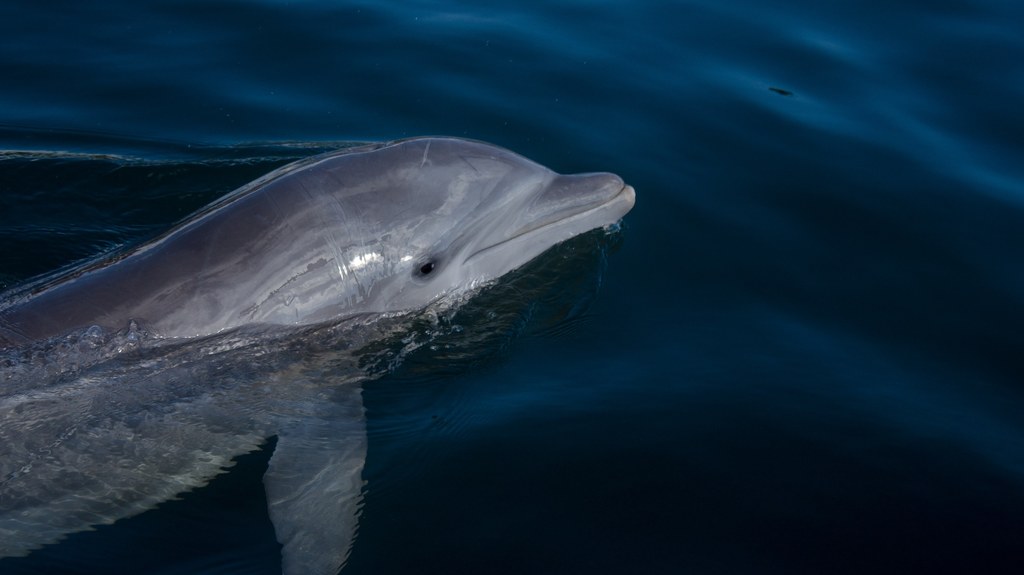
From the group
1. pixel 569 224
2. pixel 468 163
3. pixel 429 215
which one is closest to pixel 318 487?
pixel 429 215

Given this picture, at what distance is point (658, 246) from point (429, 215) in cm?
239

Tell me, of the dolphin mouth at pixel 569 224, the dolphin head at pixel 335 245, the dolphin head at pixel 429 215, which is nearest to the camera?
the dolphin head at pixel 335 245

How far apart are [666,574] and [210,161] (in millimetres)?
6296

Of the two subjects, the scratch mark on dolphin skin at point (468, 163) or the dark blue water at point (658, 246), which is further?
the scratch mark on dolphin skin at point (468, 163)

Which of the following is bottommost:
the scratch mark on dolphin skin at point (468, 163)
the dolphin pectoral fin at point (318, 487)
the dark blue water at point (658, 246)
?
the dolphin pectoral fin at point (318, 487)

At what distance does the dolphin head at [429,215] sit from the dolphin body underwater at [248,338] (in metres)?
0.01

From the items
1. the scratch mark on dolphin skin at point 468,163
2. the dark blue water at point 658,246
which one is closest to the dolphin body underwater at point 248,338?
the scratch mark on dolphin skin at point 468,163

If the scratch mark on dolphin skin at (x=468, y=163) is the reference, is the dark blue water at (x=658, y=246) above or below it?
below

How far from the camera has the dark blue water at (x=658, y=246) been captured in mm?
5898

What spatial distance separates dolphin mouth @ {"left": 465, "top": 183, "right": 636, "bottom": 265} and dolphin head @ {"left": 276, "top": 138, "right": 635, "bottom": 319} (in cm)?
1

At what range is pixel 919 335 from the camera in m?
7.72

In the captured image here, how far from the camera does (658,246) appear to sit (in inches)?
345

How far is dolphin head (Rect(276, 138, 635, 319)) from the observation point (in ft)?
23.0

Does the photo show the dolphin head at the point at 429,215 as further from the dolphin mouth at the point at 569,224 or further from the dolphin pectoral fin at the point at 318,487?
the dolphin pectoral fin at the point at 318,487
